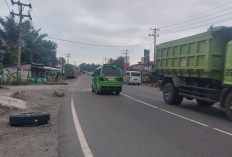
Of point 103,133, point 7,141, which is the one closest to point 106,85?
point 103,133

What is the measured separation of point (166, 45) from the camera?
13.5m

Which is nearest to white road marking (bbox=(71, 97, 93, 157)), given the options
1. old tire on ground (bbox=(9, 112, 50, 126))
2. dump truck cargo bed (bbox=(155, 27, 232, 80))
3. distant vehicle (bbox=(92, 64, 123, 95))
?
old tire on ground (bbox=(9, 112, 50, 126))

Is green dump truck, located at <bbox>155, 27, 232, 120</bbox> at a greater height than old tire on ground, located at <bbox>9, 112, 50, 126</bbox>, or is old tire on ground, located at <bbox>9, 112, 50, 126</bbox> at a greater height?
green dump truck, located at <bbox>155, 27, 232, 120</bbox>

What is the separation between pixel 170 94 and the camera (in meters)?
12.9

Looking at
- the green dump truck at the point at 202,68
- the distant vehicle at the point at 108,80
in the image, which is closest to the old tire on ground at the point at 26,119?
the green dump truck at the point at 202,68

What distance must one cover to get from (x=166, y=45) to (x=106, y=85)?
5.70 metres

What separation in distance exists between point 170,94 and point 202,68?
3135 mm

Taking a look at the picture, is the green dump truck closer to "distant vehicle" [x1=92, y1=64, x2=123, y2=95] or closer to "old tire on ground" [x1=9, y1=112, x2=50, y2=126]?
"distant vehicle" [x1=92, y1=64, x2=123, y2=95]

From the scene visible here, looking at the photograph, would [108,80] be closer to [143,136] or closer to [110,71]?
[110,71]

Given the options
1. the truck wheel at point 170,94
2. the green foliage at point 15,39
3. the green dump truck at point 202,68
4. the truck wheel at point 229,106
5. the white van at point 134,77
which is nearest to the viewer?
the truck wheel at point 229,106

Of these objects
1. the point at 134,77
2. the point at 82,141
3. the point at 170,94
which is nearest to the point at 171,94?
the point at 170,94

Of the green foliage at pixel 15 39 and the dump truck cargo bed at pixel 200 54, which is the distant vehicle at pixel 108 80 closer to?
the dump truck cargo bed at pixel 200 54

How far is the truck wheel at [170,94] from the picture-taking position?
41.4 feet

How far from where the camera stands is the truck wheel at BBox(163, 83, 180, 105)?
1262 cm
